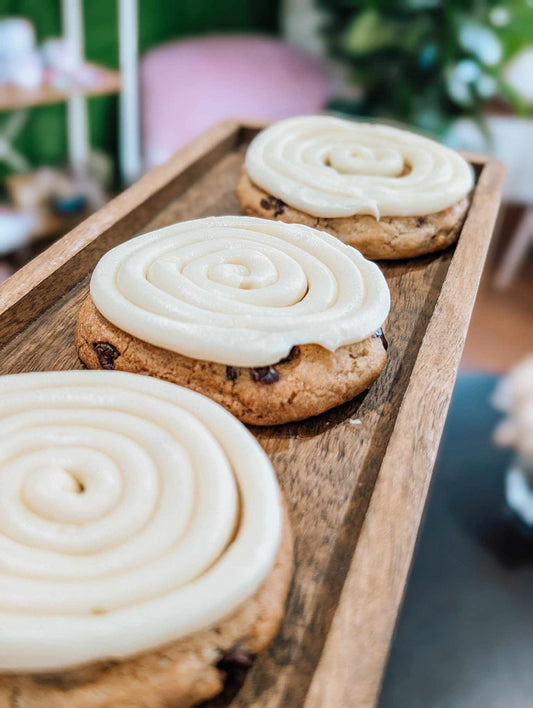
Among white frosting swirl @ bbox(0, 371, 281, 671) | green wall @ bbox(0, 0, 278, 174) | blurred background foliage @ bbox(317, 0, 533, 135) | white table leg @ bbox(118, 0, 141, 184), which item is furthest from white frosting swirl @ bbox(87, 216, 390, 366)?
blurred background foliage @ bbox(317, 0, 533, 135)

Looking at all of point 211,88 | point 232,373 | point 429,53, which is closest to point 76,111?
point 211,88

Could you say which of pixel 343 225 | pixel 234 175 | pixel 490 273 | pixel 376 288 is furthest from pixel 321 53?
pixel 376 288

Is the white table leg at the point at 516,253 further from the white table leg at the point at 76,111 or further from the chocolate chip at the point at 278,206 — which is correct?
the chocolate chip at the point at 278,206

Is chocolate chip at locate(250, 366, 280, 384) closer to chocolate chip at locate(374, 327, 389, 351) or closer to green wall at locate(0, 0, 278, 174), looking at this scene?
chocolate chip at locate(374, 327, 389, 351)

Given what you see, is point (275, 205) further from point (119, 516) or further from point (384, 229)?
point (119, 516)

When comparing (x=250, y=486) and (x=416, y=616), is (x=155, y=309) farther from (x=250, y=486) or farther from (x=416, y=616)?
(x=416, y=616)

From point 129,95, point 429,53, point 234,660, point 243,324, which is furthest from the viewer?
point 129,95
